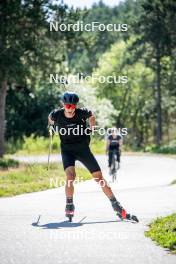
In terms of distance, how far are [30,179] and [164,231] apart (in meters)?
11.0

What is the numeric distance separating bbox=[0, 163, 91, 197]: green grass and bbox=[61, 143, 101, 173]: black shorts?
17.0ft

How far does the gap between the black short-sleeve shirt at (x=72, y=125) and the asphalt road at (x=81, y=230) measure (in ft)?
4.32

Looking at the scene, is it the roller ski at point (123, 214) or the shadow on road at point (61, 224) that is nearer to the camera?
the shadow on road at point (61, 224)

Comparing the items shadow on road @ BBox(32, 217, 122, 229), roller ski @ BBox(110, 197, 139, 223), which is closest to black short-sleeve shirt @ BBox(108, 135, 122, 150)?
roller ski @ BBox(110, 197, 139, 223)

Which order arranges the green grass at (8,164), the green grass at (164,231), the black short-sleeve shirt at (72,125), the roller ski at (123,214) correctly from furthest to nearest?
the green grass at (8,164)
the roller ski at (123,214)
the black short-sleeve shirt at (72,125)
the green grass at (164,231)

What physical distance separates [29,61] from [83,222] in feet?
82.7

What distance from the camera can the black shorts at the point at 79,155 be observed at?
10922 mm

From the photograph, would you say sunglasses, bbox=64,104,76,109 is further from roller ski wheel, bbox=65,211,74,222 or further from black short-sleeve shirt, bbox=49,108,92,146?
roller ski wheel, bbox=65,211,74,222

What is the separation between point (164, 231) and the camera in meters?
9.66

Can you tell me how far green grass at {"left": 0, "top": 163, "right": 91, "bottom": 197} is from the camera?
17141 mm

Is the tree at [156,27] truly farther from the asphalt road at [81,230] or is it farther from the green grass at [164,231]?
the green grass at [164,231]

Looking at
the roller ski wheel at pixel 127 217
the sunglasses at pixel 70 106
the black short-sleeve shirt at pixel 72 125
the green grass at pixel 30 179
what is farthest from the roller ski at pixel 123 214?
the green grass at pixel 30 179

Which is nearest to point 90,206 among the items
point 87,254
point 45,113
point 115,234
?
point 115,234

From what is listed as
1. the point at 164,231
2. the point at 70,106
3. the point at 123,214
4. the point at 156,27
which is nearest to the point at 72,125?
the point at 70,106
